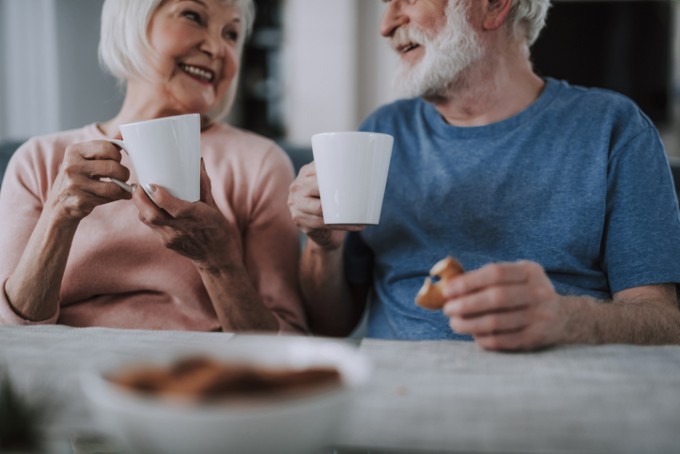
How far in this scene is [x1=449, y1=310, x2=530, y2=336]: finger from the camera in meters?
0.75

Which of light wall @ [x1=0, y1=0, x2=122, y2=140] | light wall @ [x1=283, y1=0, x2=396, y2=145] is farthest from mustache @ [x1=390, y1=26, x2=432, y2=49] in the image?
light wall @ [x1=283, y1=0, x2=396, y2=145]

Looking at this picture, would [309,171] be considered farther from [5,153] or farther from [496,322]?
[5,153]

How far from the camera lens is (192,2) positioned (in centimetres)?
130

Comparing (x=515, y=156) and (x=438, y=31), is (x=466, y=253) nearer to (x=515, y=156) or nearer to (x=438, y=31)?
(x=515, y=156)

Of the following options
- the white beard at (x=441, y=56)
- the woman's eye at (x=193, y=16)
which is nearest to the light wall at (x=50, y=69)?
the woman's eye at (x=193, y=16)

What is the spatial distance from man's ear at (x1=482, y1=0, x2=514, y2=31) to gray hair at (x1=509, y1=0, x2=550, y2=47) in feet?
0.07

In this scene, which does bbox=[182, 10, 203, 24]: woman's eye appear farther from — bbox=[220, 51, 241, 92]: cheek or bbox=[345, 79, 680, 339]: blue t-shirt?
bbox=[345, 79, 680, 339]: blue t-shirt

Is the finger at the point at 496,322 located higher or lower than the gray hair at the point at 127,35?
lower

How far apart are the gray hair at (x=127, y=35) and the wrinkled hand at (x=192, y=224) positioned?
15.7 inches

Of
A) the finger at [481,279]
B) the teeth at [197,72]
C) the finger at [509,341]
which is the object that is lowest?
the finger at [509,341]

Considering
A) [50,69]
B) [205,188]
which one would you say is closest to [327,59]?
[50,69]

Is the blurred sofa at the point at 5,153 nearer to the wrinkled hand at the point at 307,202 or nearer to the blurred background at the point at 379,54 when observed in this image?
the wrinkled hand at the point at 307,202

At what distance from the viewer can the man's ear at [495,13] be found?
133cm

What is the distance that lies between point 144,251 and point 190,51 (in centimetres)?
42
